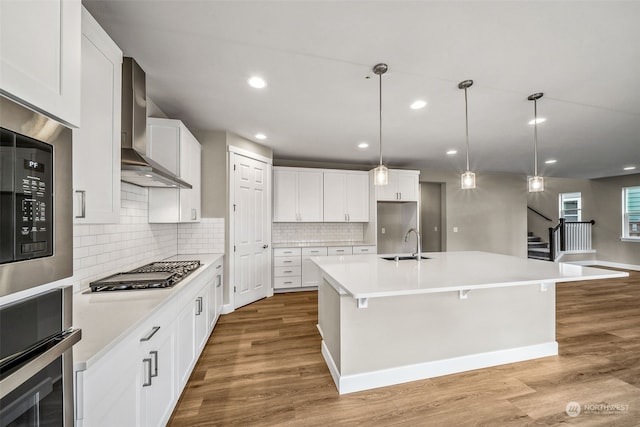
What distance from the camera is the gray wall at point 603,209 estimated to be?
659 centimetres

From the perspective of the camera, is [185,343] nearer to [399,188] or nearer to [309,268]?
[309,268]

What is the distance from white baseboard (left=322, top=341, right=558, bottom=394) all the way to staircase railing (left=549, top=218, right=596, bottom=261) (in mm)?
6026

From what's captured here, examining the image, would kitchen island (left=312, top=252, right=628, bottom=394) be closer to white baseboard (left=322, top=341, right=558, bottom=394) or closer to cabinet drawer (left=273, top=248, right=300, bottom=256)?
white baseboard (left=322, top=341, right=558, bottom=394)

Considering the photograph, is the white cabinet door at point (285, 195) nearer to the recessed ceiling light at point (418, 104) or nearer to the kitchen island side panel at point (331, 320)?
the kitchen island side panel at point (331, 320)

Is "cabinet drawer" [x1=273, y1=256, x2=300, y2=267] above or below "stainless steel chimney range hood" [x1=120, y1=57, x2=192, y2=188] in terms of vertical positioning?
below

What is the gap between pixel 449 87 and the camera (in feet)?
7.63

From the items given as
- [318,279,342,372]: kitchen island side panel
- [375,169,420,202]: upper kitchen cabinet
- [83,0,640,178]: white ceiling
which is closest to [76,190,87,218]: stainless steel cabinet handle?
[83,0,640,178]: white ceiling

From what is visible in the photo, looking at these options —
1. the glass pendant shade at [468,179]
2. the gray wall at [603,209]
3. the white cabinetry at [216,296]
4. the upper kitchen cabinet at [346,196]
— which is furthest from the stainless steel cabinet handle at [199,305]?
the gray wall at [603,209]

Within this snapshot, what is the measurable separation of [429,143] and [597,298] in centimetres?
380

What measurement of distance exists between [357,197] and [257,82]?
3.24 m

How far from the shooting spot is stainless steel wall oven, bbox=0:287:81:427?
0.51 meters

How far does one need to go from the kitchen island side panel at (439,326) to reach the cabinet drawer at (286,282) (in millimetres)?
2712

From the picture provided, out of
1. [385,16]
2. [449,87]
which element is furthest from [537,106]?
[385,16]

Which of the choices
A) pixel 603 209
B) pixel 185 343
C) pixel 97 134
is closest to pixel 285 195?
pixel 185 343
